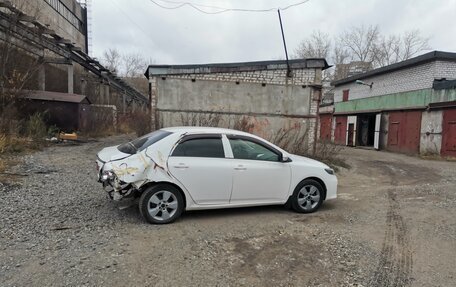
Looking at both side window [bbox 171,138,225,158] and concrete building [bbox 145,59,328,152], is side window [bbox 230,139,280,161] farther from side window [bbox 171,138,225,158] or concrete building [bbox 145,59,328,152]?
concrete building [bbox 145,59,328,152]

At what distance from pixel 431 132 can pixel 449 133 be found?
3.77 feet

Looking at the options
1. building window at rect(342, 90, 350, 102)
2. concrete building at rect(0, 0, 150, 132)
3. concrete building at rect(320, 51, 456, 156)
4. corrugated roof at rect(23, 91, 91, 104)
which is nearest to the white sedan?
concrete building at rect(0, 0, 150, 132)

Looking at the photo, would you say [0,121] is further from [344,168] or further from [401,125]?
[401,125]

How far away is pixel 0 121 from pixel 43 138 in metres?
2.24

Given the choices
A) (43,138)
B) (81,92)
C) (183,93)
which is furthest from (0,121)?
(81,92)

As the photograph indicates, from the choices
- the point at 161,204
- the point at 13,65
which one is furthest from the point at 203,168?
the point at 13,65

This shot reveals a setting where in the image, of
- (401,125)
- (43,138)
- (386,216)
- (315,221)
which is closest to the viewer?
(315,221)

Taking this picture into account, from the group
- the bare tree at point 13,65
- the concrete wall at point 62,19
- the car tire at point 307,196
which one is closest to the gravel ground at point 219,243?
the car tire at point 307,196

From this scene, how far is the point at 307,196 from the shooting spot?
5.92 meters

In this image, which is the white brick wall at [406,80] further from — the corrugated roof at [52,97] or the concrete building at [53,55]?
the corrugated roof at [52,97]

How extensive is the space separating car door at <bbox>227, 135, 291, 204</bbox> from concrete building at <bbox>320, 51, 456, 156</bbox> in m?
13.9

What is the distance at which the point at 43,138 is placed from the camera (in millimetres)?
13375

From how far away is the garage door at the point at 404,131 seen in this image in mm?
18891

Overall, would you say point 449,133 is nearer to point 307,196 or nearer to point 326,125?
point 326,125
